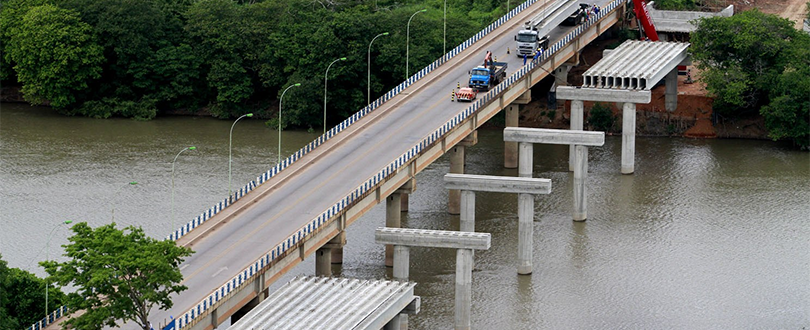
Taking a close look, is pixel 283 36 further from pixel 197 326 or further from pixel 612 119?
pixel 197 326

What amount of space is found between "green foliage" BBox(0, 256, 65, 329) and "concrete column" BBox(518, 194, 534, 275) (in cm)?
3527

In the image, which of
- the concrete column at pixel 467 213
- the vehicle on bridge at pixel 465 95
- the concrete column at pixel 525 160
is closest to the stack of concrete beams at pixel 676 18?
the concrete column at pixel 525 160

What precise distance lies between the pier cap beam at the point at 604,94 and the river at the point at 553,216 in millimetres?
6665

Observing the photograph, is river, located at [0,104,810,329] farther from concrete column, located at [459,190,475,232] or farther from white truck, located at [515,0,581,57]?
white truck, located at [515,0,581,57]

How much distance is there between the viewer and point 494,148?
169750mm

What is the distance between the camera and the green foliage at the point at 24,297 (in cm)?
10550

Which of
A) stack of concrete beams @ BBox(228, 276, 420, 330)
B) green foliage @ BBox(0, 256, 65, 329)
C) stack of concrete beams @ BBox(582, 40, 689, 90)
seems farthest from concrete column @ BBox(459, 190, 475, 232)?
green foliage @ BBox(0, 256, 65, 329)

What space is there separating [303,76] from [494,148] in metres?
21.3

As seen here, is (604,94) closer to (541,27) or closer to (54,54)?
(541,27)

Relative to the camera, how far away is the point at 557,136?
459 ft

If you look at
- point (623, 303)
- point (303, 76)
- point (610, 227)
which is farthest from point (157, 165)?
point (623, 303)

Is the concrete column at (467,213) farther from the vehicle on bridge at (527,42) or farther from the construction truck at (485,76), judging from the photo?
the vehicle on bridge at (527,42)

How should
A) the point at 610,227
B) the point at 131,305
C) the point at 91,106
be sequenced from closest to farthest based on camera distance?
the point at 131,305 → the point at 610,227 → the point at 91,106

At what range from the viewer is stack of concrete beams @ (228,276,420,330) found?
10225 cm
